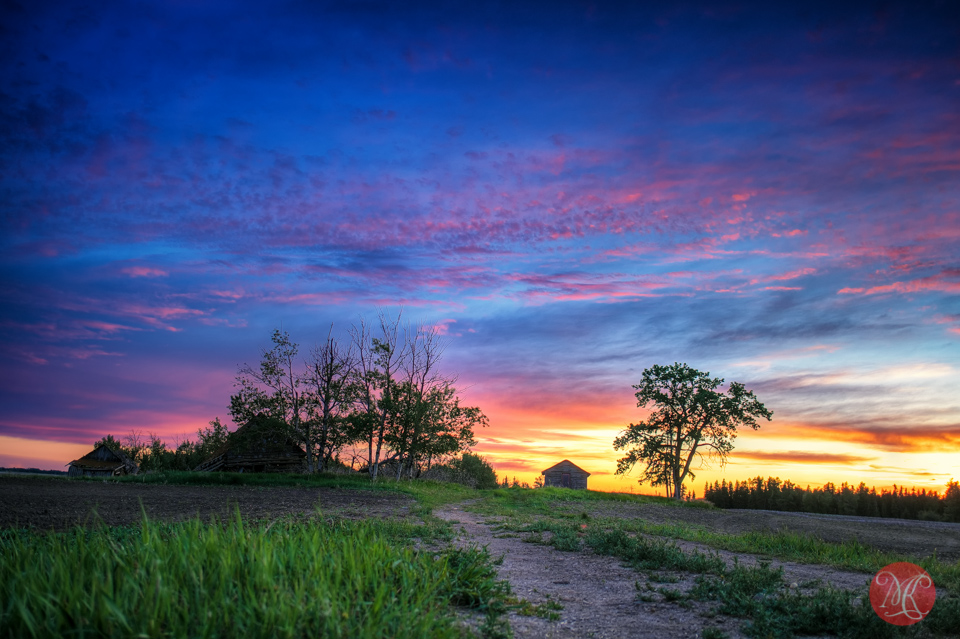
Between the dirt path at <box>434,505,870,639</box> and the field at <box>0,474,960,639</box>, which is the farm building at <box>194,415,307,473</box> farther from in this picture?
the dirt path at <box>434,505,870,639</box>

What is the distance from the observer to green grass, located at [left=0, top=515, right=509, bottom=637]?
2.54 m

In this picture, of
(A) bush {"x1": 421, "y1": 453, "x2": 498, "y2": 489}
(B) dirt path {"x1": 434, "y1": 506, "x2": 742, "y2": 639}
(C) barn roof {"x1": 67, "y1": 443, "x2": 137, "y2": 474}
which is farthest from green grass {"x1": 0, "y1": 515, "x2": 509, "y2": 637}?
(C) barn roof {"x1": 67, "y1": 443, "x2": 137, "y2": 474}

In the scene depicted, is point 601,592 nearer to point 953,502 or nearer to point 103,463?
point 953,502

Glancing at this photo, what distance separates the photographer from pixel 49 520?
8531mm

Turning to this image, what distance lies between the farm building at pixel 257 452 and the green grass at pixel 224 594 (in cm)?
2698

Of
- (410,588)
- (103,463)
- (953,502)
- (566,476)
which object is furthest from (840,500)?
(103,463)

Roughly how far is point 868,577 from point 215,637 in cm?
752

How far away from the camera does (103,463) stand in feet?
163

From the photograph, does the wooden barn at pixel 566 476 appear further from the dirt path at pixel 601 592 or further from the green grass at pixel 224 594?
the green grass at pixel 224 594

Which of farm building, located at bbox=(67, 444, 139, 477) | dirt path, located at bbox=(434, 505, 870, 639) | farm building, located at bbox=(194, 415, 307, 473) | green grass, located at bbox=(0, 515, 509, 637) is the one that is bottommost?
farm building, located at bbox=(67, 444, 139, 477)

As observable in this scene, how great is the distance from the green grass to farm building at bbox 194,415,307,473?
88.5 feet

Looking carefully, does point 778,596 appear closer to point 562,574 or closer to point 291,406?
point 562,574

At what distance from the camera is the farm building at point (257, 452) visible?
2948cm

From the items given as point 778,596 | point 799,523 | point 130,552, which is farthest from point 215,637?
point 799,523
